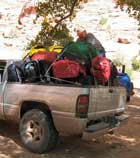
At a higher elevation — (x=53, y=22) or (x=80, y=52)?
(x=53, y=22)

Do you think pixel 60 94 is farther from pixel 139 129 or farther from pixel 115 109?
pixel 139 129

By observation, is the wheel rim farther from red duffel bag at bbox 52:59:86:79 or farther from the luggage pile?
red duffel bag at bbox 52:59:86:79

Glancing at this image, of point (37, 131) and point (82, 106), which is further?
point (37, 131)

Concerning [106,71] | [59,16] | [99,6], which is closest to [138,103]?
[59,16]

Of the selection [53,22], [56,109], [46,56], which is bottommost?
[56,109]

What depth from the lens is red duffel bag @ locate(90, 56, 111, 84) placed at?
293 inches

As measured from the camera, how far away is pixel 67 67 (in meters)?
7.35

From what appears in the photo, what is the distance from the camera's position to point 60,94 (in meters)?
7.25

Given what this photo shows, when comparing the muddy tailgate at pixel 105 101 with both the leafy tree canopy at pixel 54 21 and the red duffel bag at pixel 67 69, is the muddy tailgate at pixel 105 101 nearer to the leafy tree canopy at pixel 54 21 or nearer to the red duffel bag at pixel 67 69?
the red duffel bag at pixel 67 69

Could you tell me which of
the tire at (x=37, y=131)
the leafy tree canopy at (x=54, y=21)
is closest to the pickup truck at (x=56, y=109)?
the tire at (x=37, y=131)

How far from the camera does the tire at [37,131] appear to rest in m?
7.45

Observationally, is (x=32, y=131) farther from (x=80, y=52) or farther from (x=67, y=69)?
(x=80, y=52)

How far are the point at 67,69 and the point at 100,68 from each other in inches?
21.6

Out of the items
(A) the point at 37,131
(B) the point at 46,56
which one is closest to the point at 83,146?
(A) the point at 37,131
